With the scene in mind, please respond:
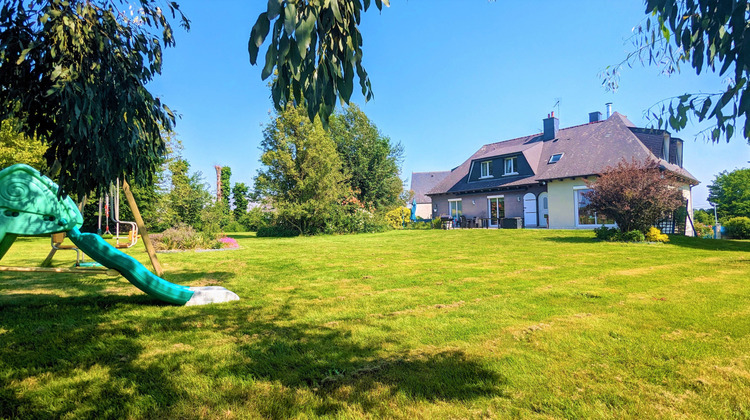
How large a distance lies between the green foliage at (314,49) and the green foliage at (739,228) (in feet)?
71.1

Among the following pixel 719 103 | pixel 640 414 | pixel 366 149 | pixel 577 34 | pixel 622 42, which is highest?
pixel 366 149

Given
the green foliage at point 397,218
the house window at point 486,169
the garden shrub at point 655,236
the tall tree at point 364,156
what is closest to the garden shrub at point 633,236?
the garden shrub at point 655,236

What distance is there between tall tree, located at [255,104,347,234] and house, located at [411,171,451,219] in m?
24.9

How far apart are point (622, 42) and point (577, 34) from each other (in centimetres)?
131

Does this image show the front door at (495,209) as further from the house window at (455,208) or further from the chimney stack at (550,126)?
the chimney stack at (550,126)

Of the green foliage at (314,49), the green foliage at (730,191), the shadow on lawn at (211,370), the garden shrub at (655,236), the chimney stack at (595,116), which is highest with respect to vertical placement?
the chimney stack at (595,116)

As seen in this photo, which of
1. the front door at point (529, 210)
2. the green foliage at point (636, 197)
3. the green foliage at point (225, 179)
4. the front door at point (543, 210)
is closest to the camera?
the green foliage at point (636, 197)

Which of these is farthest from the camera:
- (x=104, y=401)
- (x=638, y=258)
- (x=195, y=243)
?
(x=195, y=243)

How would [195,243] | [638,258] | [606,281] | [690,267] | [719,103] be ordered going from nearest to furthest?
1. [719,103]
2. [606,281]
3. [690,267]
4. [638,258]
5. [195,243]

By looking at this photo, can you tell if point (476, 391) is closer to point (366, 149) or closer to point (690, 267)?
point (690, 267)

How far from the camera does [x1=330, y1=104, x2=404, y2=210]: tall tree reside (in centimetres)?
2797

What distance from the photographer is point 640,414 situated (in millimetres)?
1985

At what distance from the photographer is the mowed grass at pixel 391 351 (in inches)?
83.9

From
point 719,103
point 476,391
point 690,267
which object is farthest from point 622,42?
point 690,267
